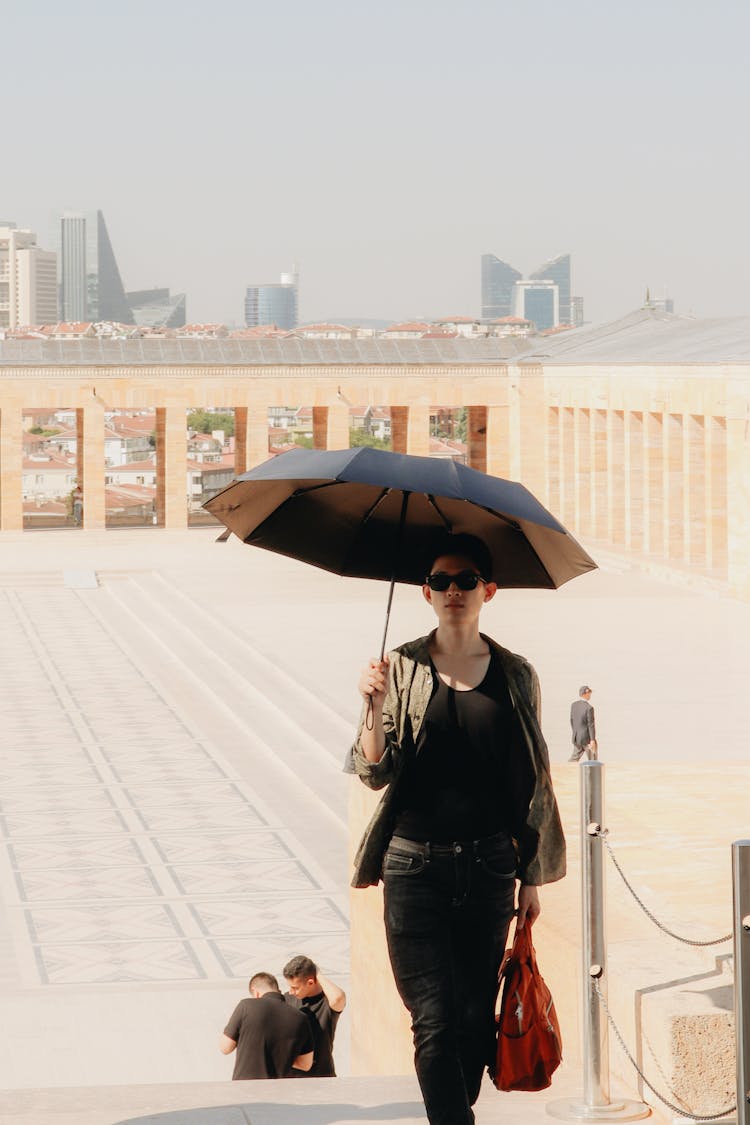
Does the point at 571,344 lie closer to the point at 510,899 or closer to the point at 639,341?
the point at 639,341

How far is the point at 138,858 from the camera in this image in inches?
536

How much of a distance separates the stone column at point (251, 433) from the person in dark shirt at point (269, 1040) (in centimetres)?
3290

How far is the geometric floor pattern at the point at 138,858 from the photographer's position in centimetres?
1136

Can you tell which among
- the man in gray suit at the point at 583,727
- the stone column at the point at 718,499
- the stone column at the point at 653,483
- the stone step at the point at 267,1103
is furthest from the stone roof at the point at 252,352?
the stone step at the point at 267,1103

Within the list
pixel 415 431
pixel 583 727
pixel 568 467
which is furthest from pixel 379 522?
pixel 415 431

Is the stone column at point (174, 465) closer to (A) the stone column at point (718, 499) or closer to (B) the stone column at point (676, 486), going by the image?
(B) the stone column at point (676, 486)

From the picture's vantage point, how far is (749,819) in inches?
316

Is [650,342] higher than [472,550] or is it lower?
higher

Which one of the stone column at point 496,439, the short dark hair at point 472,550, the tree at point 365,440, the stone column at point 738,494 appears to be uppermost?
the tree at point 365,440

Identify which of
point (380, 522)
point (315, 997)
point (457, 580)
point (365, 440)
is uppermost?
point (365, 440)

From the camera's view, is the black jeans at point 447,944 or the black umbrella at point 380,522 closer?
the black jeans at point 447,944

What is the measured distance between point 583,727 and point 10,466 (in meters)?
27.0

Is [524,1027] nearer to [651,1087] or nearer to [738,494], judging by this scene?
[651,1087]

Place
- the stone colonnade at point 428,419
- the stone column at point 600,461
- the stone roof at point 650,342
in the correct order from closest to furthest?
the stone roof at point 650,342
the stone colonnade at point 428,419
the stone column at point 600,461
